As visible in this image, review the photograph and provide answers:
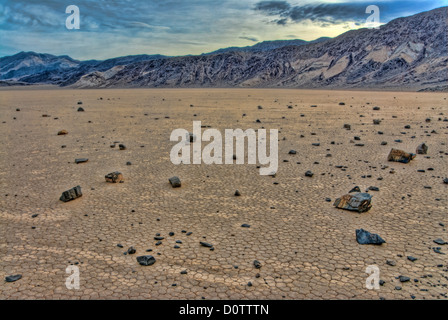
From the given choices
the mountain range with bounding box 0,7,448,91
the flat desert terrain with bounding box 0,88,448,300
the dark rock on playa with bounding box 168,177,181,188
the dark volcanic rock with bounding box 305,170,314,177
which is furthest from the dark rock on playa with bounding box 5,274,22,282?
the mountain range with bounding box 0,7,448,91

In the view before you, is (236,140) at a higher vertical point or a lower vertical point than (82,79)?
lower

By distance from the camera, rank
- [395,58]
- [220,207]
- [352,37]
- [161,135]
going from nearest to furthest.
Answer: [220,207] < [161,135] < [395,58] < [352,37]

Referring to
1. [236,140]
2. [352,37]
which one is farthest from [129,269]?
[352,37]

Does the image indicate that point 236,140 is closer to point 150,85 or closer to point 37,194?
point 37,194

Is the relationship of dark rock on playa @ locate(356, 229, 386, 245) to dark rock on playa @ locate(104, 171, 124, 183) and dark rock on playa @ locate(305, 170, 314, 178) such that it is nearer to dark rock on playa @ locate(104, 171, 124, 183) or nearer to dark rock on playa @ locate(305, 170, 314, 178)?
dark rock on playa @ locate(305, 170, 314, 178)

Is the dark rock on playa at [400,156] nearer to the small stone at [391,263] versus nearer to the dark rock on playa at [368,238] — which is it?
the dark rock on playa at [368,238]

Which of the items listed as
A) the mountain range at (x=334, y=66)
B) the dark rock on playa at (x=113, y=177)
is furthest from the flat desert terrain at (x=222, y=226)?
the mountain range at (x=334, y=66)

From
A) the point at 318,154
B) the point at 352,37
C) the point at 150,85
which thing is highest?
the point at 352,37
